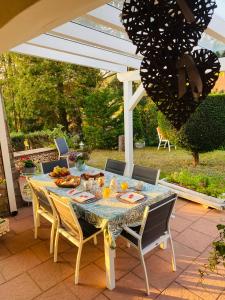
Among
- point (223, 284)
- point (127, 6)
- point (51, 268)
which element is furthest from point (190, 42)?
point (51, 268)

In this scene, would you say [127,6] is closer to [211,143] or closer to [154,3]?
[154,3]

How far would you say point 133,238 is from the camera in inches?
104

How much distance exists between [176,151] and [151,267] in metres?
6.53

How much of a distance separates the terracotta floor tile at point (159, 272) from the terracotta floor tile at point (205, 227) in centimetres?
98

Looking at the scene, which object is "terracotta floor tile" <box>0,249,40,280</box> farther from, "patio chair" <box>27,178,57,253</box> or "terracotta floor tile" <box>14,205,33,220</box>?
"terracotta floor tile" <box>14,205,33,220</box>

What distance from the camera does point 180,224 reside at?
387 cm

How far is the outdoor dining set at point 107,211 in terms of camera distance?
252 centimetres

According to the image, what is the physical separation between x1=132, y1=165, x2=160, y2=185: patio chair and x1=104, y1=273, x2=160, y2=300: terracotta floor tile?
140 centimetres

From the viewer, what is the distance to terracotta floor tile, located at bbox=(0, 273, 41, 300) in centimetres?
254

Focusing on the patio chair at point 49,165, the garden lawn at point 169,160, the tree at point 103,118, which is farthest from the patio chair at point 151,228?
the tree at point 103,118

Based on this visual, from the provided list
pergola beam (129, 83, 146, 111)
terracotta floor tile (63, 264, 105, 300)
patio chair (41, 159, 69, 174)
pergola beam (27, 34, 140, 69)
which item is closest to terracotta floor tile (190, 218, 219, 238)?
terracotta floor tile (63, 264, 105, 300)

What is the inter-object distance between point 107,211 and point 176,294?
1088 millimetres

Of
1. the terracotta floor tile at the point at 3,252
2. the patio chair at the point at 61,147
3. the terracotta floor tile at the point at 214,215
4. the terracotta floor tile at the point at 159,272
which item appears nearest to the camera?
the terracotta floor tile at the point at 159,272

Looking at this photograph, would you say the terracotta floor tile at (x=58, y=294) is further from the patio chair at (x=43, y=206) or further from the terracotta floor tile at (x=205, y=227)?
the terracotta floor tile at (x=205, y=227)
